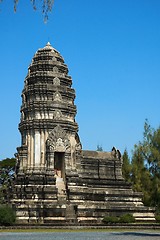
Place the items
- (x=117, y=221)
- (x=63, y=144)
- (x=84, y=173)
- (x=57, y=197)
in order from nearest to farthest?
(x=117, y=221)
(x=57, y=197)
(x=63, y=144)
(x=84, y=173)

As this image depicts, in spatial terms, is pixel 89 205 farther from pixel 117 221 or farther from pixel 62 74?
pixel 62 74

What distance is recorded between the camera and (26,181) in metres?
39.6

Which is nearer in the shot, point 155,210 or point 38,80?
point 155,210

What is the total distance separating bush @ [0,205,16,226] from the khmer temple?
1.50 metres

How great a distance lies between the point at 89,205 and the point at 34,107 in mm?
11576

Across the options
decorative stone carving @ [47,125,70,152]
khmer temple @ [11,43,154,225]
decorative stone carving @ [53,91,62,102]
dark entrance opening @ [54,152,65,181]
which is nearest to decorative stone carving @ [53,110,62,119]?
khmer temple @ [11,43,154,225]

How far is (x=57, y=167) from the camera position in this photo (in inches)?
1673

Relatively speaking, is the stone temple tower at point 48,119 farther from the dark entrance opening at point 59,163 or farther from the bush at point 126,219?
the bush at point 126,219

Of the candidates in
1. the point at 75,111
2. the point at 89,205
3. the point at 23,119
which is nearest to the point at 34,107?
the point at 23,119

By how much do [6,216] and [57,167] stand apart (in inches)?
419

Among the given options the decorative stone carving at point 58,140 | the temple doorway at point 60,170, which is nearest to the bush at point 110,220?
the temple doorway at point 60,170

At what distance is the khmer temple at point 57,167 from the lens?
37812 millimetres

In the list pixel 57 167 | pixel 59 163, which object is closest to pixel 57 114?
pixel 59 163

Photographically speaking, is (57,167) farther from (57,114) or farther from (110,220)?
(110,220)
